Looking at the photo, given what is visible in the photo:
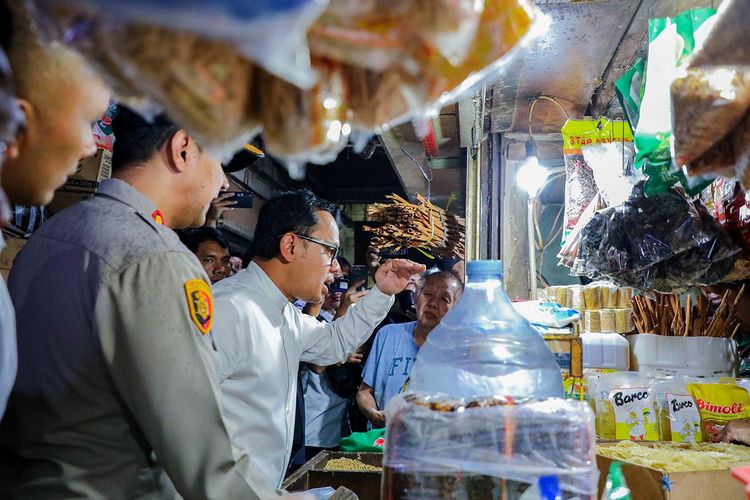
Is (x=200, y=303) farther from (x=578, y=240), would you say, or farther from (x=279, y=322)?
(x=578, y=240)

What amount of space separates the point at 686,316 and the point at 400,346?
6.64 ft

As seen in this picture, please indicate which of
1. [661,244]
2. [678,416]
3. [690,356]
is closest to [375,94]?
[661,244]

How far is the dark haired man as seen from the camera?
489 cm

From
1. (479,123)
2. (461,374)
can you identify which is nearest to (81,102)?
(461,374)

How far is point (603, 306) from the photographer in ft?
11.8

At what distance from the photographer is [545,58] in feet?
10.6

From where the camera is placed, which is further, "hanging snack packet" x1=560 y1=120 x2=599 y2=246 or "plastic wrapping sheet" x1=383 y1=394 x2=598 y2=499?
"hanging snack packet" x1=560 y1=120 x2=599 y2=246

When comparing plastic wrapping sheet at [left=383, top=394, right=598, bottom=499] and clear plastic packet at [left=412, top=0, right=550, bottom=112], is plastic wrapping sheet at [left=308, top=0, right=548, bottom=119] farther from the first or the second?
plastic wrapping sheet at [left=383, top=394, right=598, bottom=499]

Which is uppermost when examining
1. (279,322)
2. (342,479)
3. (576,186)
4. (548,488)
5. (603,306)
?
(576,186)

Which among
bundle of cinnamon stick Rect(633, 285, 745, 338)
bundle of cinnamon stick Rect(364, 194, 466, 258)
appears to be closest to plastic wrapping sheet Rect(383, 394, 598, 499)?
bundle of cinnamon stick Rect(633, 285, 745, 338)

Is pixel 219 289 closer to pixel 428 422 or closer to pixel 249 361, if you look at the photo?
pixel 249 361

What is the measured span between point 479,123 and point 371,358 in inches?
79.0

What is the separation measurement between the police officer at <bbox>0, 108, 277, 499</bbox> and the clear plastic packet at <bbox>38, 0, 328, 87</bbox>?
1027 mm

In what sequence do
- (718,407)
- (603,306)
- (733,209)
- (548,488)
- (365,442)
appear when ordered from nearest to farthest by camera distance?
(548,488) → (733,209) → (718,407) → (365,442) → (603,306)
